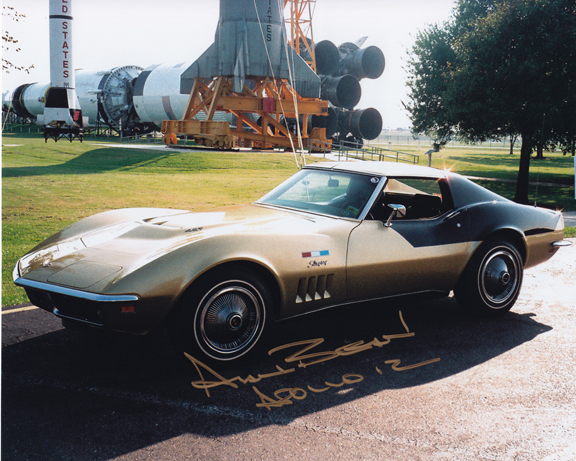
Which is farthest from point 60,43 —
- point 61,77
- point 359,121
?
point 359,121

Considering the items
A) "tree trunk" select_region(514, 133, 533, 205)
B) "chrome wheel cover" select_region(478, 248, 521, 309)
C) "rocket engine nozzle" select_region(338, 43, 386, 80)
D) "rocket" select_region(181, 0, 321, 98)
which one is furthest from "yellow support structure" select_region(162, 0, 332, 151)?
"chrome wheel cover" select_region(478, 248, 521, 309)

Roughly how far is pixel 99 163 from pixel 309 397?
20497mm

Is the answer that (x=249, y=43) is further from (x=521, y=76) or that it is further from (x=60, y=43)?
(x=60, y=43)

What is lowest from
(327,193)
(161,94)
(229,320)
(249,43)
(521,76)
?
(229,320)

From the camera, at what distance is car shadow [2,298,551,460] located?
2932mm

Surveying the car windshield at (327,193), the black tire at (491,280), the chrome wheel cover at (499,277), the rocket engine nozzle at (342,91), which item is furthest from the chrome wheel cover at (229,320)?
the rocket engine nozzle at (342,91)

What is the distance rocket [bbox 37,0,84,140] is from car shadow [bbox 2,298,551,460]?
106 ft

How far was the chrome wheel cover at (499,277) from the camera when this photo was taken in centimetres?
503

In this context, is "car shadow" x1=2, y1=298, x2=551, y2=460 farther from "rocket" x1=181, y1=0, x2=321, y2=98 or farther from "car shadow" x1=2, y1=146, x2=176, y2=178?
"rocket" x1=181, y1=0, x2=321, y2=98

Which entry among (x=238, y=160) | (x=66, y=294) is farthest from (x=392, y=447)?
(x=238, y=160)

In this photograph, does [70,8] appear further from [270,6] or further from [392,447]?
[392,447]

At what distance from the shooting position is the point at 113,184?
51.1ft

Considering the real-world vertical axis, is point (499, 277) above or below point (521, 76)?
below

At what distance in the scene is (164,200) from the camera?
13.1m
